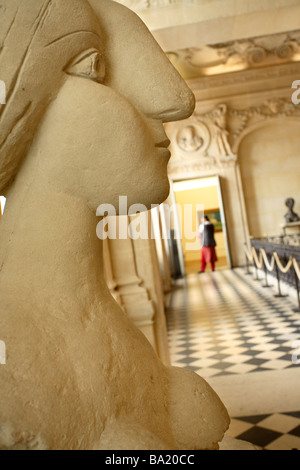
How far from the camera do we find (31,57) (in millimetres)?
1216

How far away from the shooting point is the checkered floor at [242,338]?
390 centimetres

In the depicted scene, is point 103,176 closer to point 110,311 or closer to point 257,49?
point 110,311

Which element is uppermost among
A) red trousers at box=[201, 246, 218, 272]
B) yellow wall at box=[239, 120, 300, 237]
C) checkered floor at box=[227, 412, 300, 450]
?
yellow wall at box=[239, 120, 300, 237]

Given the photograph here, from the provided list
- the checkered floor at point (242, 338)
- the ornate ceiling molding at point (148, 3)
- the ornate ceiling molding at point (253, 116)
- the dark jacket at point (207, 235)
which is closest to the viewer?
the checkered floor at point (242, 338)

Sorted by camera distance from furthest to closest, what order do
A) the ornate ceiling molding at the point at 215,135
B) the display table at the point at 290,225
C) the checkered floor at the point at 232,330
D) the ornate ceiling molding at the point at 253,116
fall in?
the ornate ceiling molding at the point at 215,135 → the ornate ceiling molding at the point at 253,116 → the display table at the point at 290,225 → the checkered floor at the point at 232,330

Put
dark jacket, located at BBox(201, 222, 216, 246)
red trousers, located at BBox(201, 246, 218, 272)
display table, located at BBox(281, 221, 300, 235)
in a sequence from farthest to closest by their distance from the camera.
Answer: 1. display table, located at BBox(281, 221, 300, 235)
2. red trousers, located at BBox(201, 246, 218, 272)
3. dark jacket, located at BBox(201, 222, 216, 246)

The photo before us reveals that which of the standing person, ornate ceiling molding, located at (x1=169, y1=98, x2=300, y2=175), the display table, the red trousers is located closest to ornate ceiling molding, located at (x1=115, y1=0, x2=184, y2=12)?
the standing person

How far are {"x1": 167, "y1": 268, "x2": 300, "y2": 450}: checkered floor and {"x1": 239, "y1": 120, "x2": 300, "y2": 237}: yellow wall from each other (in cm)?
580

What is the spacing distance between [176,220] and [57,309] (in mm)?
16139

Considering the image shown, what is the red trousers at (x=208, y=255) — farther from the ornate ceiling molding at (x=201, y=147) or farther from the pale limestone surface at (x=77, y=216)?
the pale limestone surface at (x=77, y=216)

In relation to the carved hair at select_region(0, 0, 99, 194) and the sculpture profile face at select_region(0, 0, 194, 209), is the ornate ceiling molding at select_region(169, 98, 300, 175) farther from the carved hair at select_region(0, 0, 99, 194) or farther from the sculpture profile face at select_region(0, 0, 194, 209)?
the carved hair at select_region(0, 0, 99, 194)

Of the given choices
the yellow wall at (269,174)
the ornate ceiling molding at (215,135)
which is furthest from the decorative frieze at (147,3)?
the yellow wall at (269,174)

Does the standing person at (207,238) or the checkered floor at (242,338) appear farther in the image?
the standing person at (207,238)

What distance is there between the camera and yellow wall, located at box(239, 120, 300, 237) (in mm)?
17812
